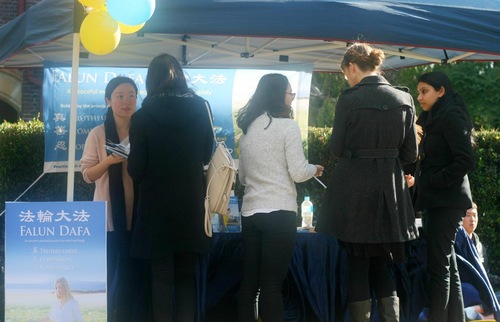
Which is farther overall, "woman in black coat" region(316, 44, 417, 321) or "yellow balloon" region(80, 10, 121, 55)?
"yellow balloon" region(80, 10, 121, 55)

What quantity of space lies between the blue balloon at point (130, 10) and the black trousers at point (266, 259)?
4.13 ft

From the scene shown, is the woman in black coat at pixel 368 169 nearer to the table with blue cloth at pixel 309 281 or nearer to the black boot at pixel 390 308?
the black boot at pixel 390 308

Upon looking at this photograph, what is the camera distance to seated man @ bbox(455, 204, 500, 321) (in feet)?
16.7

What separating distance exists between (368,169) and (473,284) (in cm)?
148

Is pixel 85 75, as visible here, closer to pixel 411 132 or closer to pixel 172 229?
pixel 172 229

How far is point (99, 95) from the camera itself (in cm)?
645

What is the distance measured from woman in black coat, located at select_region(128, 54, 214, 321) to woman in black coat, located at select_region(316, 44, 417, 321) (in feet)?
2.50

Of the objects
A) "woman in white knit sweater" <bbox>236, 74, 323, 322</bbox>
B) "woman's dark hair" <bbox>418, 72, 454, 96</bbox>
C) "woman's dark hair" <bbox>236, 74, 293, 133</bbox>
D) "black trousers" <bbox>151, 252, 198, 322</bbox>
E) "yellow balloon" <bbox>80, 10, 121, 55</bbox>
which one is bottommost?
"black trousers" <bbox>151, 252, 198, 322</bbox>

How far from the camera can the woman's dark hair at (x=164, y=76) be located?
417 cm

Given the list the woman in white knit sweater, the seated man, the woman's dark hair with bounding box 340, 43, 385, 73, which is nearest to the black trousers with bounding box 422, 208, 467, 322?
the seated man

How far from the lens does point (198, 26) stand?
4543 mm

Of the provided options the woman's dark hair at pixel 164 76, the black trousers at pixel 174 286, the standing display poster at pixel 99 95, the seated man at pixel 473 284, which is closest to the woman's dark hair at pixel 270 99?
the woman's dark hair at pixel 164 76

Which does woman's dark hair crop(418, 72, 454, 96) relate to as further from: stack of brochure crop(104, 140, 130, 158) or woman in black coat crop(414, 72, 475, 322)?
stack of brochure crop(104, 140, 130, 158)

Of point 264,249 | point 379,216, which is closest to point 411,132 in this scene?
point 379,216
